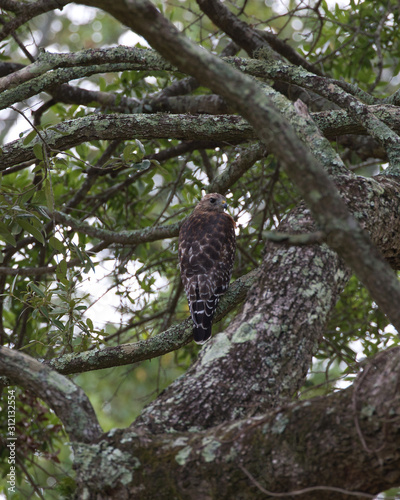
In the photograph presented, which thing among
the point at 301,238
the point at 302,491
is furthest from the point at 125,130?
the point at 302,491

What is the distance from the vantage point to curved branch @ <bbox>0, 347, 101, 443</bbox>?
1.62m

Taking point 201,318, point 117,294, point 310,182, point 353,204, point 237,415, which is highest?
point 117,294

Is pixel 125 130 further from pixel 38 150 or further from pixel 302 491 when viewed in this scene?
pixel 302 491

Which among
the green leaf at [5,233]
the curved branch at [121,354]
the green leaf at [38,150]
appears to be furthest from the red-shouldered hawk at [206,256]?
the green leaf at [38,150]

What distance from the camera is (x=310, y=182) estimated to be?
1365mm

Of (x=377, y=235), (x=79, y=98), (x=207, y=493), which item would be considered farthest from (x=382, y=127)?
(x=79, y=98)

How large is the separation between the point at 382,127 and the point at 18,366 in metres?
1.85

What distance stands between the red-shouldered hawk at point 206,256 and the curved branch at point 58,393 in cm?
179

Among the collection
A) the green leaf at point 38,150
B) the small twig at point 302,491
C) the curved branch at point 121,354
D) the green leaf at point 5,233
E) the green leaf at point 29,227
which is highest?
the green leaf at point 38,150

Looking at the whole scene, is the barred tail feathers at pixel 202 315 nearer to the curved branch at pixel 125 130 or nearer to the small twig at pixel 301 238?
the curved branch at pixel 125 130

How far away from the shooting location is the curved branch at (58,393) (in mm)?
1624

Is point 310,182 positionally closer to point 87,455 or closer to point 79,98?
point 87,455

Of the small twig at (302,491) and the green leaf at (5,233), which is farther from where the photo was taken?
the green leaf at (5,233)

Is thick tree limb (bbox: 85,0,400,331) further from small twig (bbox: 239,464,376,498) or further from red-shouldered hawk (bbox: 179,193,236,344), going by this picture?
red-shouldered hawk (bbox: 179,193,236,344)
